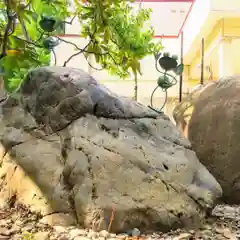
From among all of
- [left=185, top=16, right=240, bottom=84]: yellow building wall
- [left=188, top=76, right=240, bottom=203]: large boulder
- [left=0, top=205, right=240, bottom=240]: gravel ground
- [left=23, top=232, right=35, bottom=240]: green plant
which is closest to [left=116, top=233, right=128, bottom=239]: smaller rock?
[left=0, top=205, right=240, bottom=240]: gravel ground

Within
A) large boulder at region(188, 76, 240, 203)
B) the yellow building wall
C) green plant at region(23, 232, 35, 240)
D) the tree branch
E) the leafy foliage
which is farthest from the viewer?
the yellow building wall

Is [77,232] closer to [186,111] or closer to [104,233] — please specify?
[104,233]

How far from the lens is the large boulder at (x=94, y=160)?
1.28 meters

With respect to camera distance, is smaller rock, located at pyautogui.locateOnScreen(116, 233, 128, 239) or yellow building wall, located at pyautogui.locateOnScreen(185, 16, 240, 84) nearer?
smaller rock, located at pyautogui.locateOnScreen(116, 233, 128, 239)

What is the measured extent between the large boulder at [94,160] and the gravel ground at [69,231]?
4cm

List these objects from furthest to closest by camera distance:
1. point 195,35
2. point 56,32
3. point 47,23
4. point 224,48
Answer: point 195,35, point 224,48, point 56,32, point 47,23

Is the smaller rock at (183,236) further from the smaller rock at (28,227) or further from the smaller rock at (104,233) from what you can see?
the smaller rock at (28,227)

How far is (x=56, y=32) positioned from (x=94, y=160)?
4.01 ft

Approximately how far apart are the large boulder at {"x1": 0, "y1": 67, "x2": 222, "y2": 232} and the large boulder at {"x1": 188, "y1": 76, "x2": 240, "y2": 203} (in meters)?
0.39

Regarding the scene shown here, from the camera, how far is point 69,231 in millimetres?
1190

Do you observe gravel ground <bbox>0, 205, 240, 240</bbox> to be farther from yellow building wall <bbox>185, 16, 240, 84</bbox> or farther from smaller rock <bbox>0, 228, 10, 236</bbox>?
yellow building wall <bbox>185, 16, 240, 84</bbox>

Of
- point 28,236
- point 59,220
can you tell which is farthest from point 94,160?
point 28,236

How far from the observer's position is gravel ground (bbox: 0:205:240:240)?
1.14 meters

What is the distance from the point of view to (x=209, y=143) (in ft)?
6.75
